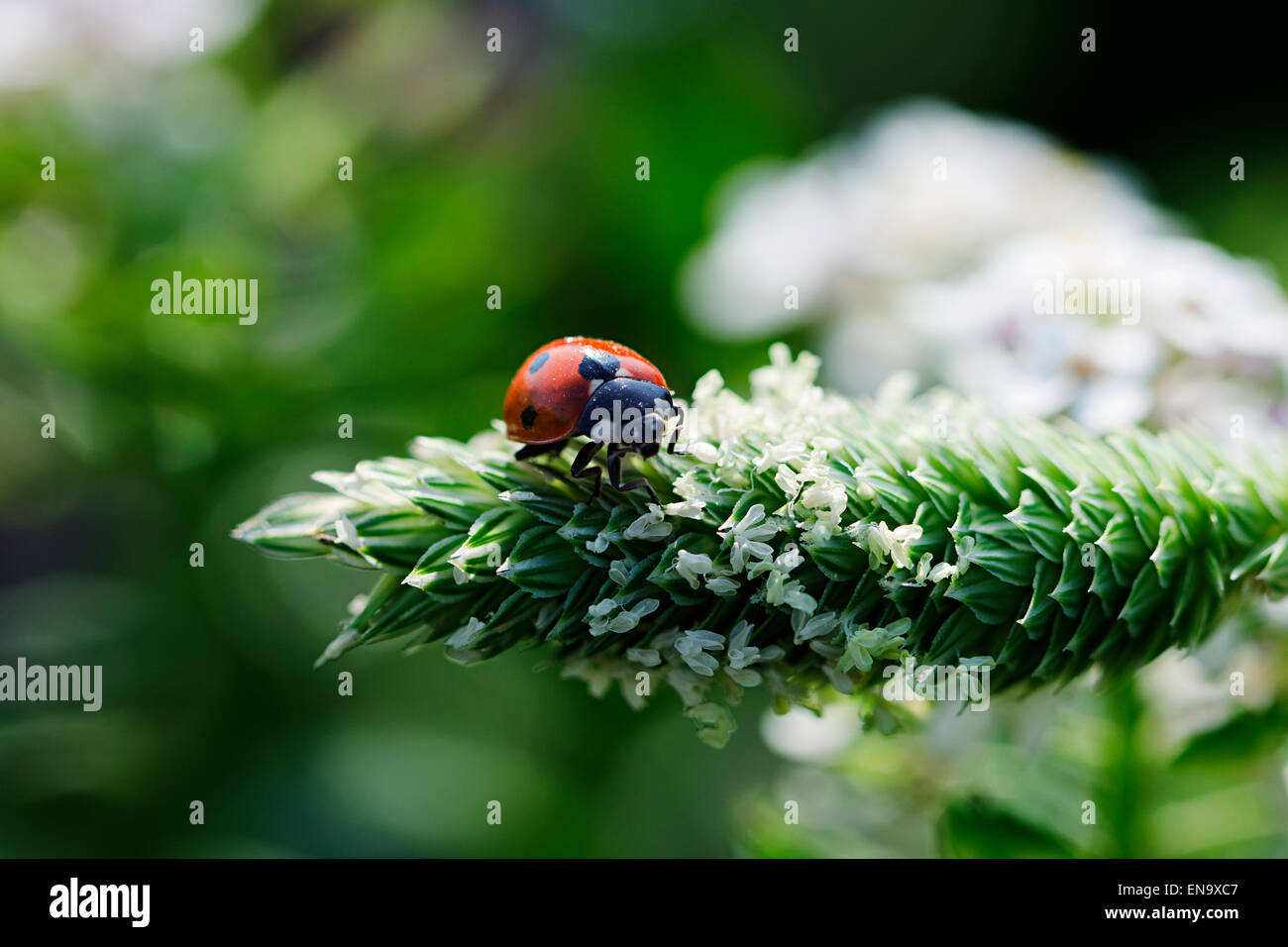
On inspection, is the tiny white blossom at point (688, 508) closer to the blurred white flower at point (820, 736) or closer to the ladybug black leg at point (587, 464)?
the ladybug black leg at point (587, 464)

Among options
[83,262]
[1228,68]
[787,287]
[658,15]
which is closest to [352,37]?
[658,15]

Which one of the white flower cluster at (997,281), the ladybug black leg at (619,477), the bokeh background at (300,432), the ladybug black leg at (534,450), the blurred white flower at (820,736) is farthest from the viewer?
the bokeh background at (300,432)

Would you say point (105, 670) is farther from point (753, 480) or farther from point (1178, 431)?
point (1178, 431)

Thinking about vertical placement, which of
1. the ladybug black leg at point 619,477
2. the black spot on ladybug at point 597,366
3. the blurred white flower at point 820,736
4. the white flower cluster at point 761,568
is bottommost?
the blurred white flower at point 820,736

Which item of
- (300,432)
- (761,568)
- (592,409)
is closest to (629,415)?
(592,409)

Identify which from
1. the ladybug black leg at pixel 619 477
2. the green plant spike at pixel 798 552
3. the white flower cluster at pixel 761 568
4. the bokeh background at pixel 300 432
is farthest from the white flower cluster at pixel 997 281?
the ladybug black leg at pixel 619 477

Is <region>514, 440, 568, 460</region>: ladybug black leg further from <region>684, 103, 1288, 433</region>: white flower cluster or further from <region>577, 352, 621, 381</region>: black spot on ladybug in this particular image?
<region>684, 103, 1288, 433</region>: white flower cluster

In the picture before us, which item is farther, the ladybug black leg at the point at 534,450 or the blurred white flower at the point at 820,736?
the blurred white flower at the point at 820,736

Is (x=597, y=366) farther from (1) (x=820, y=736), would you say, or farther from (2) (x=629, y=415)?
(1) (x=820, y=736)

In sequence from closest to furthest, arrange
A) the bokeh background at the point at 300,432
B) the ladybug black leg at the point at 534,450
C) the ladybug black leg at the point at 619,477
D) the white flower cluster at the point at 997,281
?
the ladybug black leg at the point at 619,477
the ladybug black leg at the point at 534,450
the white flower cluster at the point at 997,281
the bokeh background at the point at 300,432
